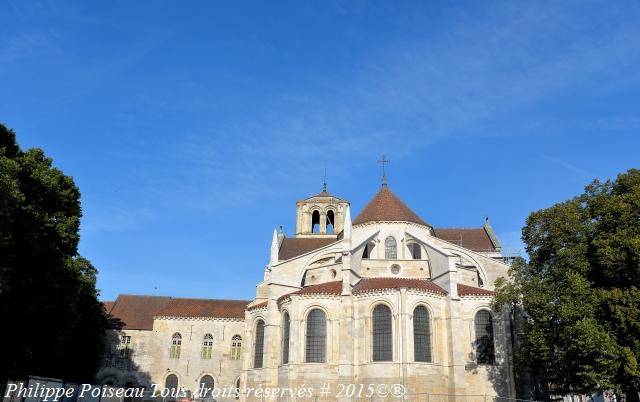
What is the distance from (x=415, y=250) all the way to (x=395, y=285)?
600 centimetres

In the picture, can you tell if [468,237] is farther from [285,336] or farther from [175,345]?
[175,345]

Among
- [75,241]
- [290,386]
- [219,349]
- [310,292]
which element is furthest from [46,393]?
[219,349]

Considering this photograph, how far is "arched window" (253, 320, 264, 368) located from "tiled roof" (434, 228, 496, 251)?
16.0m

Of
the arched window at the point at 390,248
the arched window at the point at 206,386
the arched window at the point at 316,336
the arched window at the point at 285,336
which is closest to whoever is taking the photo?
the arched window at the point at 316,336

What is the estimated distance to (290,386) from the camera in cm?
2838

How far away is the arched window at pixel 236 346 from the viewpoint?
41.0 m

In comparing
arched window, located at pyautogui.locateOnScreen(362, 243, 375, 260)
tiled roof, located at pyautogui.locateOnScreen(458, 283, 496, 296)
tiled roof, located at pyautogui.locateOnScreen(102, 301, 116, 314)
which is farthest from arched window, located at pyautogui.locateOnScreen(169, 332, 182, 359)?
tiled roof, located at pyautogui.locateOnScreen(458, 283, 496, 296)

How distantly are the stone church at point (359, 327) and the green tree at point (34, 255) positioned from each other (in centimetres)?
1228

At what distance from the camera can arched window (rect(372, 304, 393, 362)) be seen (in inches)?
1093

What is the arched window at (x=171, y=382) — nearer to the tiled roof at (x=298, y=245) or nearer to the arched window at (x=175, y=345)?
the arched window at (x=175, y=345)

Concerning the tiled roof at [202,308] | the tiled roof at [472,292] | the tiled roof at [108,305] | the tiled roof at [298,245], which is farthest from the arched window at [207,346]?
the tiled roof at [472,292]

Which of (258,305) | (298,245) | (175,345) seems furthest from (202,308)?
(258,305)

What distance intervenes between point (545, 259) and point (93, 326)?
29691 mm

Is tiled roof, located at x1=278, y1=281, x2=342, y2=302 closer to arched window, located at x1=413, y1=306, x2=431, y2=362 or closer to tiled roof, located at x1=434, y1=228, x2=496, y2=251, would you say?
arched window, located at x1=413, y1=306, x2=431, y2=362
